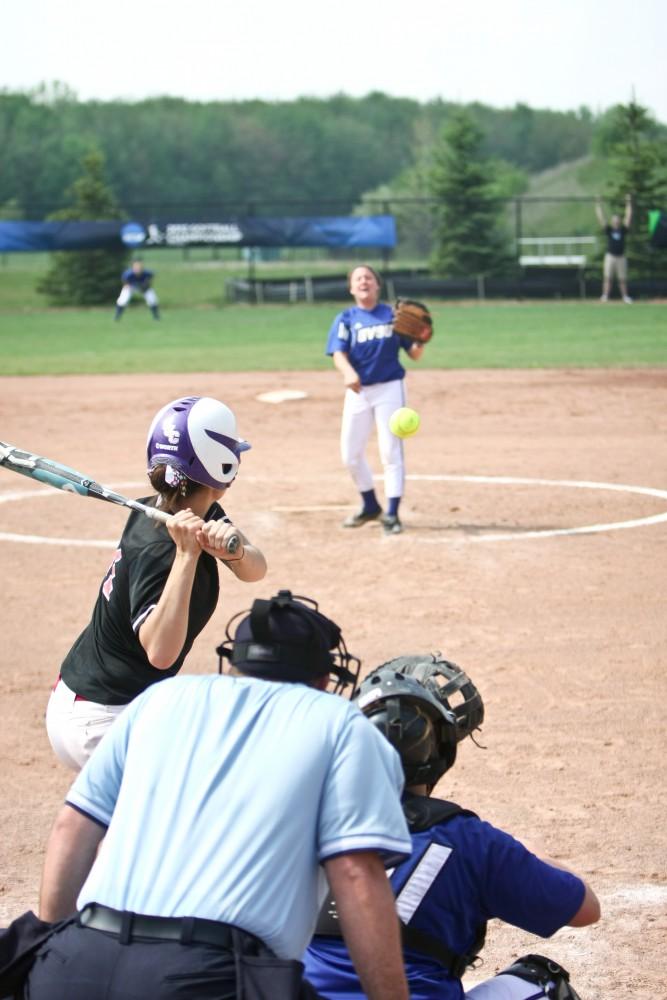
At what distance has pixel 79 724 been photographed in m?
4.99

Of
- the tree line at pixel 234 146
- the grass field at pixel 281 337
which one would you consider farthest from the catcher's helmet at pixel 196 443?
the tree line at pixel 234 146

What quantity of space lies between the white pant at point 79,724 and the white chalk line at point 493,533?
6808 millimetres

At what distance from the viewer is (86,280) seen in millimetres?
45562

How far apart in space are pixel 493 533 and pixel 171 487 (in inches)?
287

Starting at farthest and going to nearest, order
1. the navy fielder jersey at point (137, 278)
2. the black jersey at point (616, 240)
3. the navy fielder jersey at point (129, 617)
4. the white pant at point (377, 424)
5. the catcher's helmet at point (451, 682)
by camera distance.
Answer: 1. the navy fielder jersey at point (137, 278)
2. the black jersey at point (616, 240)
3. the white pant at point (377, 424)
4. the navy fielder jersey at point (129, 617)
5. the catcher's helmet at point (451, 682)

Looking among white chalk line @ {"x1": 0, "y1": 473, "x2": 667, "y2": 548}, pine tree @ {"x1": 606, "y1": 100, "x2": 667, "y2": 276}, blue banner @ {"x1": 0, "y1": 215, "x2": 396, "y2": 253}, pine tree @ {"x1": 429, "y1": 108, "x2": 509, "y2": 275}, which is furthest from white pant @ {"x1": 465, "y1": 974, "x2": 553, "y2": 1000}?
pine tree @ {"x1": 429, "y1": 108, "x2": 509, "y2": 275}

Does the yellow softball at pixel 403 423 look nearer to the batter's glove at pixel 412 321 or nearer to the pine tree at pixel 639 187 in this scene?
the batter's glove at pixel 412 321

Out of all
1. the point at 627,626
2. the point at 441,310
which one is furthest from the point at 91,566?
the point at 441,310

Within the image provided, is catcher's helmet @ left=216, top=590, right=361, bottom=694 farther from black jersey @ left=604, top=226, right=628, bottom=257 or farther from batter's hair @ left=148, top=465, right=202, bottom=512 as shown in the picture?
black jersey @ left=604, top=226, right=628, bottom=257

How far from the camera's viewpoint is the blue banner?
140 ft

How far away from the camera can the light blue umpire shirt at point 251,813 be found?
122 inches

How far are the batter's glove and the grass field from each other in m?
10.9

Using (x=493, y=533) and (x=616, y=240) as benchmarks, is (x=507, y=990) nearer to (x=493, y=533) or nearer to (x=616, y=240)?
(x=493, y=533)

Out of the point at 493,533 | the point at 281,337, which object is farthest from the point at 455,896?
the point at 281,337
